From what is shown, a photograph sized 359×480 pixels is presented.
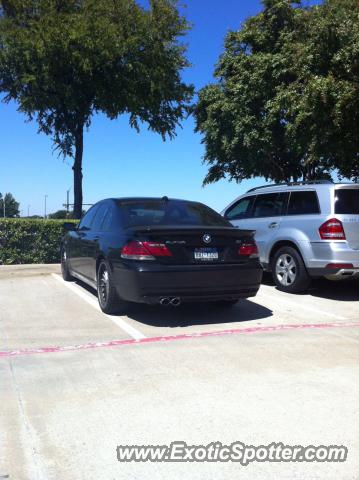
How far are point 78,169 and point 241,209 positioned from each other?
12.0 m

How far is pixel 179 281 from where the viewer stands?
590cm

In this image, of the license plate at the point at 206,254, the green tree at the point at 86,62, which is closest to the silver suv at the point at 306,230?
the license plate at the point at 206,254

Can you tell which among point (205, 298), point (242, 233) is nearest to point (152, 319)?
point (205, 298)

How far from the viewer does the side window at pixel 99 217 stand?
746cm

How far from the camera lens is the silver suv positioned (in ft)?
24.9

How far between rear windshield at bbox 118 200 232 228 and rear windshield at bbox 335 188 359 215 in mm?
1919

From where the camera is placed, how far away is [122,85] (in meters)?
19.2

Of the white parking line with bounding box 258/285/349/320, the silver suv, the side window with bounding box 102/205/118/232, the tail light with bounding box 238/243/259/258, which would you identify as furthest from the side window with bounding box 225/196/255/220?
the side window with bounding box 102/205/118/232

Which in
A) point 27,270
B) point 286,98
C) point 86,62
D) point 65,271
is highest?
point 86,62

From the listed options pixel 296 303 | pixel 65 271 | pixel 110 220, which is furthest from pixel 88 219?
pixel 296 303

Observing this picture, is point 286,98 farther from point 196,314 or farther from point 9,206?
point 9,206

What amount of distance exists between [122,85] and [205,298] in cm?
1493

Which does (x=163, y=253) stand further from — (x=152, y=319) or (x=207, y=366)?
(x=207, y=366)

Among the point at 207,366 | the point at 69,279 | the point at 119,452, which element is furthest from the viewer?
the point at 69,279
